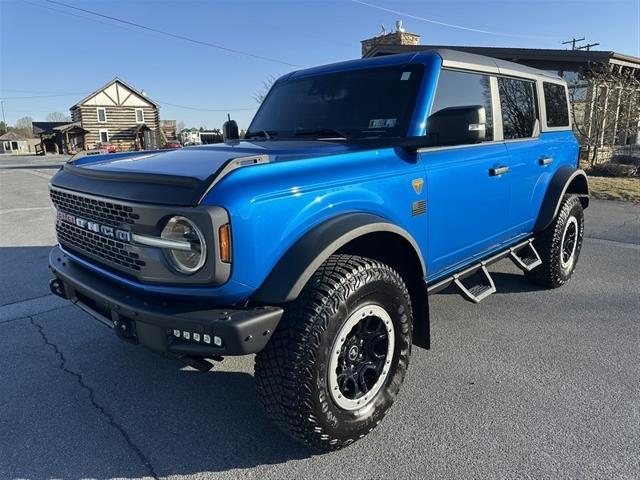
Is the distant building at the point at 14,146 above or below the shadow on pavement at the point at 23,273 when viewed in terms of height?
above

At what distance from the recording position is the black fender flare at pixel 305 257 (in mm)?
2092

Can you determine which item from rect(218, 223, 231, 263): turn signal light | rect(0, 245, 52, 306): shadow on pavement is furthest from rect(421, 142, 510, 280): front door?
rect(0, 245, 52, 306): shadow on pavement

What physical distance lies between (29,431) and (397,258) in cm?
227

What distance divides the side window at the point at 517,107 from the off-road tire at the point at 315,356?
86.4 inches

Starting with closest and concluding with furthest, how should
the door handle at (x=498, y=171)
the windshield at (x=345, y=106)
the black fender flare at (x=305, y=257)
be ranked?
the black fender flare at (x=305, y=257) < the windshield at (x=345, y=106) < the door handle at (x=498, y=171)

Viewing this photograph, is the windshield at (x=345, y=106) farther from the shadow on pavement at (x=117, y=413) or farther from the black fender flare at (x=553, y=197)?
the black fender flare at (x=553, y=197)

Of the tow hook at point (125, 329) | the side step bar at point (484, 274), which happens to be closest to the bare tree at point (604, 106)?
the side step bar at point (484, 274)

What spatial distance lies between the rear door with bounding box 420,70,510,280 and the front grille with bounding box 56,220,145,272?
1.72 m

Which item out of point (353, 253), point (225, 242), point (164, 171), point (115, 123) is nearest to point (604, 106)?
point (353, 253)

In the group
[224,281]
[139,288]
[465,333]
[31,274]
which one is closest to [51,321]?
[31,274]

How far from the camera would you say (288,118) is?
372cm

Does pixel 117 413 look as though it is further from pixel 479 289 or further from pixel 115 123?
pixel 115 123

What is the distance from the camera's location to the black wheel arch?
2104 mm

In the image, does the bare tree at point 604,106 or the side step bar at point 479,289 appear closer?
the side step bar at point 479,289
